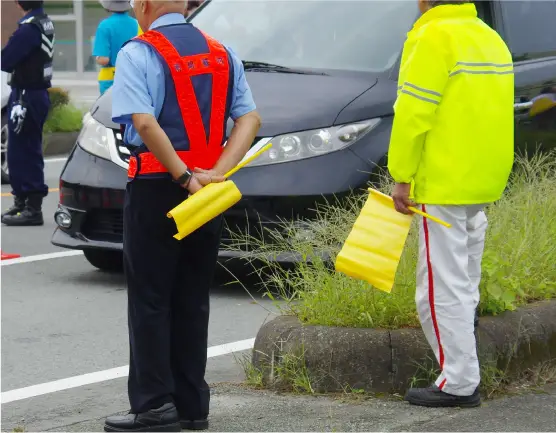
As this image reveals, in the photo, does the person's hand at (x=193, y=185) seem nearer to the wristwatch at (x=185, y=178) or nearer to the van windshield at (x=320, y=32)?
the wristwatch at (x=185, y=178)

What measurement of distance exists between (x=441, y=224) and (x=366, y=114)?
2.66m

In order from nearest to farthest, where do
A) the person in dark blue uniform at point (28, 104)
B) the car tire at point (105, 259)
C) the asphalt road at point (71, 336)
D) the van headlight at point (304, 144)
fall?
the asphalt road at point (71, 336)
the van headlight at point (304, 144)
the car tire at point (105, 259)
the person in dark blue uniform at point (28, 104)

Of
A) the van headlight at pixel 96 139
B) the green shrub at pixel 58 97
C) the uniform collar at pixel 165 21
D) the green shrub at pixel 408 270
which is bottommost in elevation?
the green shrub at pixel 58 97

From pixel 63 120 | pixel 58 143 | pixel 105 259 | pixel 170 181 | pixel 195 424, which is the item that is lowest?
pixel 58 143

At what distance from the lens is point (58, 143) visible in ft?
55.6

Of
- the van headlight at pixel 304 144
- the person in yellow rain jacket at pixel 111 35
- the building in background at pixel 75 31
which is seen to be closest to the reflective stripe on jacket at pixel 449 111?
the van headlight at pixel 304 144

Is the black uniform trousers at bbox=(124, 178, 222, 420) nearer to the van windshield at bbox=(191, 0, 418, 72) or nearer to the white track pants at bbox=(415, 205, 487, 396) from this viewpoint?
the white track pants at bbox=(415, 205, 487, 396)

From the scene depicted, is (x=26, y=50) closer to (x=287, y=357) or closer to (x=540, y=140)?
(x=540, y=140)

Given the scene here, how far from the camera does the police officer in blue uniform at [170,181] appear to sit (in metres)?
4.41

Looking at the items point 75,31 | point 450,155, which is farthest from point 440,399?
point 75,31

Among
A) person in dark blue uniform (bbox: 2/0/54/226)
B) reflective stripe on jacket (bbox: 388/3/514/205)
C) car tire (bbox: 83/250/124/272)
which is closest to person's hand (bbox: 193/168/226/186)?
reflective stripe on jacket (bbox: 388/3/514/205)

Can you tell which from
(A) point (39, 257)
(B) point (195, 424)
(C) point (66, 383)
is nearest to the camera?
(B) point (195, 424)

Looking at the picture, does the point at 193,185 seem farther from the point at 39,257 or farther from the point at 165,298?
the point at 39,257

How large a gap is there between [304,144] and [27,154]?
387 centimetres
